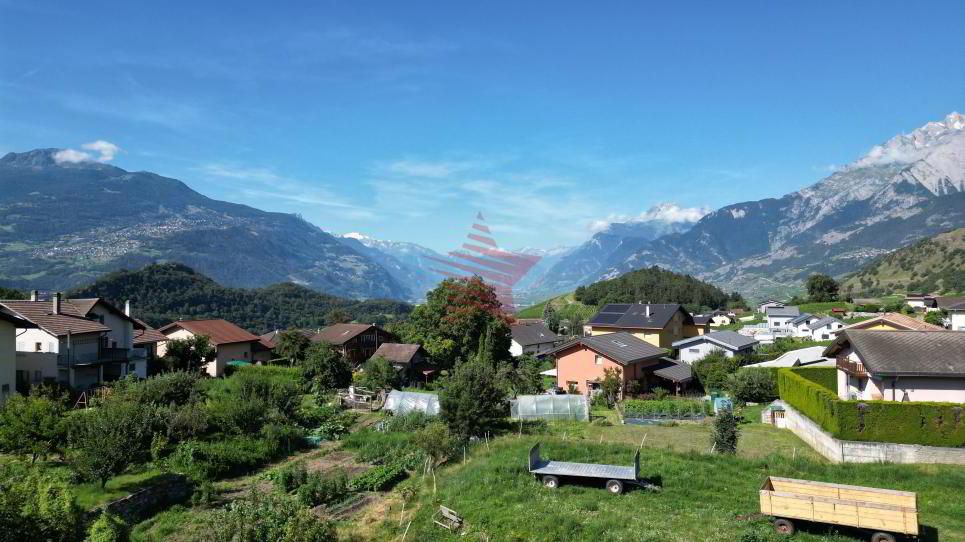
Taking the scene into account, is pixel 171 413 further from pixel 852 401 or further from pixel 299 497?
pixel 852 401

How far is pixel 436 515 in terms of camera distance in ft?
46.9

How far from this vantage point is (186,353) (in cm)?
4419

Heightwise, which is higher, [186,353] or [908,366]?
[908,366]

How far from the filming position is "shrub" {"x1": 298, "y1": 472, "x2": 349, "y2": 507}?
57.3 feet

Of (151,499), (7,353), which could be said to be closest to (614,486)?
(151,499)

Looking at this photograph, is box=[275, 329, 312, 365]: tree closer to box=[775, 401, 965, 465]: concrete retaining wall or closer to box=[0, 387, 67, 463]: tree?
box=[0, 387, 67, 463]: tree

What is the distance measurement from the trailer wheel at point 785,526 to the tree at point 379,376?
3048 cm

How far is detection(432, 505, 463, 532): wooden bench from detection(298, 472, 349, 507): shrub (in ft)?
16.5

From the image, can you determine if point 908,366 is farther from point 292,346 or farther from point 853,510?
point 292,346

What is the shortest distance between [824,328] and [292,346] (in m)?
63.4

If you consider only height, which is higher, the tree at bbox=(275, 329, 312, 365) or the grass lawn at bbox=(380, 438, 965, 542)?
the tree at bbox=(275, 329, 312, 365)

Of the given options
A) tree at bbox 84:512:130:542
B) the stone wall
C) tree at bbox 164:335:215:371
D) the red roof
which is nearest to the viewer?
tree at bbox 84:512:130:542

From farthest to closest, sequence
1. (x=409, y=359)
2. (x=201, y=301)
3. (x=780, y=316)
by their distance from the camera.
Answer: (x=201, y=301), (x=780, y=316), (x=409, y=359)

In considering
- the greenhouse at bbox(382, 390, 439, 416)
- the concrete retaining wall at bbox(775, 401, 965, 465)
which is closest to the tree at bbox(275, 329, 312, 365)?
the greenhouse at bbox(382, 390, 439, 416)
